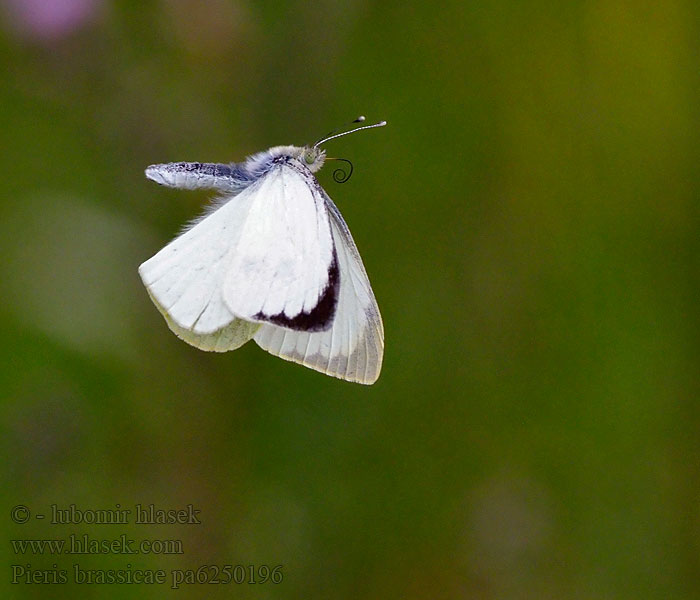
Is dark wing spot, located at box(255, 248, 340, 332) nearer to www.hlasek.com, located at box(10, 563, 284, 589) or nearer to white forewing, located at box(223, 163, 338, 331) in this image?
white forewing, located at box(223, 163, 338, 331)

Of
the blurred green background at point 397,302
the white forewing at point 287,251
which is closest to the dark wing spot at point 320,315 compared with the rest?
the white forewing at point 287,251

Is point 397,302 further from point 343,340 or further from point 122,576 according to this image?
point 122,576

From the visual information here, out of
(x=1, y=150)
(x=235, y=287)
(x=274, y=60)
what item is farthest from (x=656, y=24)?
(x=1, y=150)

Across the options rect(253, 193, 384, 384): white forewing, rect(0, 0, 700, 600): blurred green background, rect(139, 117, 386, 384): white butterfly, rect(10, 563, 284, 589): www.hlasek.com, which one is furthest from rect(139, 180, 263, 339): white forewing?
rect(10, 563, 284, 589): www.hlasek.com

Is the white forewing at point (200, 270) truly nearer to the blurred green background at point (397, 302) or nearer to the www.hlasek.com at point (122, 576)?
the blurred green background at point (397, 302)

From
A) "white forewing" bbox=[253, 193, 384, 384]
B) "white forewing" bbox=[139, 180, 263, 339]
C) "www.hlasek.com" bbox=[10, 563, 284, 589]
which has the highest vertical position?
"white forewing" bbox=[139, 180, 263, 339]

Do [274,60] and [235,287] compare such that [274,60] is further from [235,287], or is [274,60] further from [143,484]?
[143,484]
